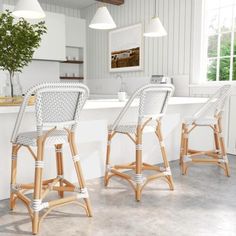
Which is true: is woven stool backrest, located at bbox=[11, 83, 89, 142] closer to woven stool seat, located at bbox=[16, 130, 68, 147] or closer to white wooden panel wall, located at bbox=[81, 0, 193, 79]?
woven stool seat, located at bbox=[16, 130, 68, 147]

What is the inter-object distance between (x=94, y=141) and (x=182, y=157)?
921 mm

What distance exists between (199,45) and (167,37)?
23.5 inches

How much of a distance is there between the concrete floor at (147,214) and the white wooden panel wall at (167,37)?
2.16 metres

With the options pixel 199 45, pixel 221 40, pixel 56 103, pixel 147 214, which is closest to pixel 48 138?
pixel 56 103

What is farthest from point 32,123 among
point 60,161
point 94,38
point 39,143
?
point 94,38

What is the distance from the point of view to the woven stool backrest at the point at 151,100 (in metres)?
2.16

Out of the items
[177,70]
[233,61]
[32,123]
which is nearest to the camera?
[32,123]

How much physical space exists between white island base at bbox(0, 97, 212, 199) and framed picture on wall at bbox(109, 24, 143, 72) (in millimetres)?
1669

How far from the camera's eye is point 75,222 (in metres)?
1.86

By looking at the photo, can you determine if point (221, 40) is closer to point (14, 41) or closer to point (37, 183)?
point (14, 41)

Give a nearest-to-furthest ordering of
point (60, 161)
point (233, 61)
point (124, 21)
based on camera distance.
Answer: point (60, 161), point (233, 61), point (124, 21)

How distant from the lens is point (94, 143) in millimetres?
2762

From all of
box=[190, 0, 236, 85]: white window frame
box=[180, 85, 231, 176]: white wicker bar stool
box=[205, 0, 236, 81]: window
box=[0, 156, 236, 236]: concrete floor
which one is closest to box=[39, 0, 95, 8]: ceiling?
box=[190, 0, 236, 85]: white window frame

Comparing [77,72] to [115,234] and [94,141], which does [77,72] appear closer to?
[94,141]
